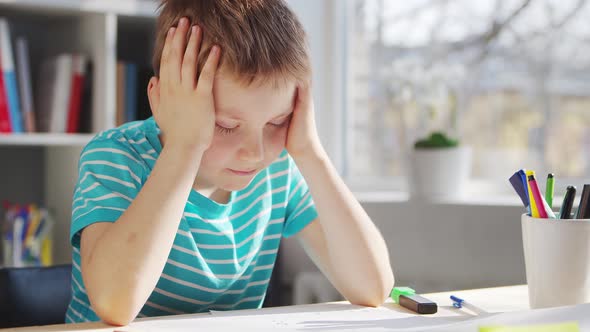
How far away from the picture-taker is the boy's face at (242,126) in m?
0.96

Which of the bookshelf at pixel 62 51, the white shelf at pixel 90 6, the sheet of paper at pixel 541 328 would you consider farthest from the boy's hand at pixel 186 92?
the white shelf at pixel 90 6

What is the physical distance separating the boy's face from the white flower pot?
913 millimetres

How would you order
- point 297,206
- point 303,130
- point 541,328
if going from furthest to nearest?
1. point 297,206
2. point 303,130
3. point 541,328

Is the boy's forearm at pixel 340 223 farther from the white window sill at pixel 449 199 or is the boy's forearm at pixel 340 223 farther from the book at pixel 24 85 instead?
the book at pixel 24 85

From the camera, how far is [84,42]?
205cm

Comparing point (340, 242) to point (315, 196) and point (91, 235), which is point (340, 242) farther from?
point (91, 235)

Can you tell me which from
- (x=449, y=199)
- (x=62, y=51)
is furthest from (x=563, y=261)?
Result: (x=62, y=51)

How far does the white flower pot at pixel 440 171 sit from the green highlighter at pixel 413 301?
876mm

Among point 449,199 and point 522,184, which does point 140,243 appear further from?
point 449,199

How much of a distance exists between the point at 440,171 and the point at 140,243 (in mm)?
1139

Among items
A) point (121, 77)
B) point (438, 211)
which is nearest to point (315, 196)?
point (438, 211)

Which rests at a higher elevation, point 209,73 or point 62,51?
point 62,51

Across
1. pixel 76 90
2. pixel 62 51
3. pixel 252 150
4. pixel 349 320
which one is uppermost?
pixel 62 51

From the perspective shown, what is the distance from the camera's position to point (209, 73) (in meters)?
0.95
